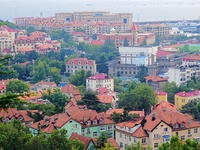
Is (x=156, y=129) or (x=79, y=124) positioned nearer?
(x=156, y=129)

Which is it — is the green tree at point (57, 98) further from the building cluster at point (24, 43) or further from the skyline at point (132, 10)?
the skyline at point (132, 10)

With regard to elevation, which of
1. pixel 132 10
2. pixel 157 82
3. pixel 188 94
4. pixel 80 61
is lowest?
pixel 132 10

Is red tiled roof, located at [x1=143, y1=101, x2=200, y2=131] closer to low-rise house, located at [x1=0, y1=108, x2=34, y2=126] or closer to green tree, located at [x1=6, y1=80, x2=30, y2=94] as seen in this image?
low-rise house, located at [x1=0, y1=108, x2=34, y2=126]

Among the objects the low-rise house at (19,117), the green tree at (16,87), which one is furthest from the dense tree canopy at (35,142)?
the green tree at (16,87)

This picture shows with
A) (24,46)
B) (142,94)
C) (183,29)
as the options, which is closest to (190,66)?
(142,94)

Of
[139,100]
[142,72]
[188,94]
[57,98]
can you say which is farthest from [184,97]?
[142,72]

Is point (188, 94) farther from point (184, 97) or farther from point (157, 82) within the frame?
point (157, 82)

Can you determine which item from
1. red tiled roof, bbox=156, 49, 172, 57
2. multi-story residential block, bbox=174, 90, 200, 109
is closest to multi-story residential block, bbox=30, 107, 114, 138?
multi-story residential block, bbox=174, 90, 200, 109
